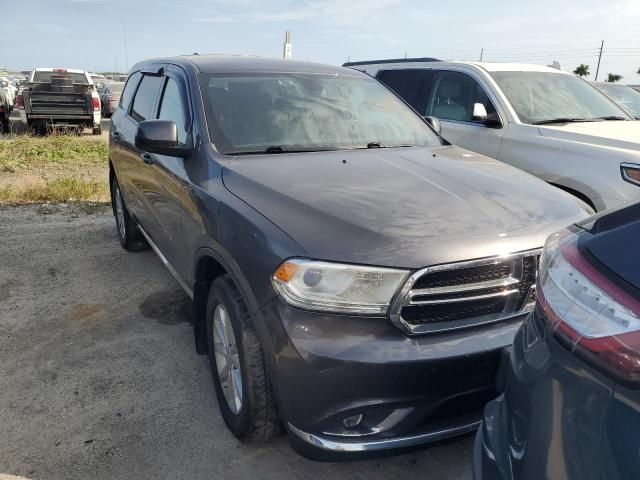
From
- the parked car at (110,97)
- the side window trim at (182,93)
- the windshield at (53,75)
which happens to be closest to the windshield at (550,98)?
the side window trim at (182,93)

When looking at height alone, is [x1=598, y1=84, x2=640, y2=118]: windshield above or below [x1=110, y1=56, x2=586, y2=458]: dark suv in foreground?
above

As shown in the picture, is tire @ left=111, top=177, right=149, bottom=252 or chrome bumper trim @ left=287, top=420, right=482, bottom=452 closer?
chrome bumper trim @ left=287, top=420, right=482, bottom=452

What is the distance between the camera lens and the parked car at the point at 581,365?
1.05m

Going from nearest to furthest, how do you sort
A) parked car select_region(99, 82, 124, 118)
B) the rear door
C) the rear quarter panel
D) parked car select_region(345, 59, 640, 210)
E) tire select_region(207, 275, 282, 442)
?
the rear quarter panel, tire select_region(207, 275, 282, 442), parked car select_region(345, 59, 640, 210), the rear door, parked car select_region(99, 82, 124, 118)

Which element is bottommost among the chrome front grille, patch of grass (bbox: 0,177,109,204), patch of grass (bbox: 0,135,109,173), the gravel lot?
patch of grass (bbox: 0,135,109,173)

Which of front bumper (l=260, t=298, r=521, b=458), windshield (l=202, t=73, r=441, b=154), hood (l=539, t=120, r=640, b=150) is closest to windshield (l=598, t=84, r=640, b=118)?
hood (l=539, t=120, r=640, b=150)

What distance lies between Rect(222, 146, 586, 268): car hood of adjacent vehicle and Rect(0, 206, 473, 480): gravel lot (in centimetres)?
84

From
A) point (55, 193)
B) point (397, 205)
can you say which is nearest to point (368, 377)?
point (397, 205)

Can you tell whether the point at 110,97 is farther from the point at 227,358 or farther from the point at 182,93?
the point at 227,358

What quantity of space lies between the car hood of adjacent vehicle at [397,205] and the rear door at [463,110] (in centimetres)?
224

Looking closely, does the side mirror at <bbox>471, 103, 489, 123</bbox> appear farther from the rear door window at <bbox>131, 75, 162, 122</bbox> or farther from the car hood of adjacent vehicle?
the rear door window at <bbox>131, 75, 162, 122</bbox>

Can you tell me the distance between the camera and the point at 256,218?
2260mm

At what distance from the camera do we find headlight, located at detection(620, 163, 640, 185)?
399 centimetres

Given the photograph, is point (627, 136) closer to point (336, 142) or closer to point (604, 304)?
point (336, 142)
